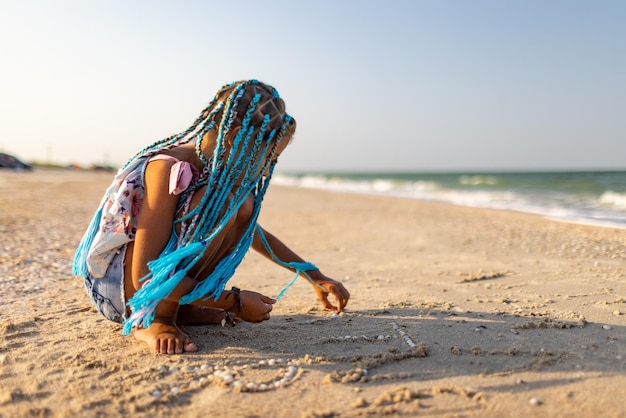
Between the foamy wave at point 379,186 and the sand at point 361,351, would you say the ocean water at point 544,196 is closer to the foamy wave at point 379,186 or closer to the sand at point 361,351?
the foamy wave at point 379,186

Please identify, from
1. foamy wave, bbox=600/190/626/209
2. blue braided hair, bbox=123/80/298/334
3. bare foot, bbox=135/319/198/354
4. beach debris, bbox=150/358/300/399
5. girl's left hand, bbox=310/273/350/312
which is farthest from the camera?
foamy wave, bbox=600/190/626/209

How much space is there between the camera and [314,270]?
101 inches

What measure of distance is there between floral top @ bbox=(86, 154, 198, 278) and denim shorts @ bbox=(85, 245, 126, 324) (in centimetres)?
3

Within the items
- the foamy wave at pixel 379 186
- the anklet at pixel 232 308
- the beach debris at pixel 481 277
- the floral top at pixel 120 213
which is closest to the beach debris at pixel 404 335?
the anklet at pixel 232 308

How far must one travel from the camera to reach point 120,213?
6.93 feet

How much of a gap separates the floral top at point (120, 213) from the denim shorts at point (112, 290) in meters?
0.03

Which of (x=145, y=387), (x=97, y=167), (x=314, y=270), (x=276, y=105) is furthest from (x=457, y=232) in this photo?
(x=97, y=167)

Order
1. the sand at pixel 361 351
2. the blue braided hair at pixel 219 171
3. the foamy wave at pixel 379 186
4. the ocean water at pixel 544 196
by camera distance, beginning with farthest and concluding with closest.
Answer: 1. the foamy wave at pixel 379 186
2. the ocean water at pixel 544 196
3. the blue braided hair at pixel 219 171
4. the sand at pixel 361 351

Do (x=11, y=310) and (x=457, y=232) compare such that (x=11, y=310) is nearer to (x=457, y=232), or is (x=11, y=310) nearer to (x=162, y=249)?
(x=162, y=249)

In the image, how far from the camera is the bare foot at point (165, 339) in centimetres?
213

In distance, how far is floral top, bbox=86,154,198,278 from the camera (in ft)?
6.88

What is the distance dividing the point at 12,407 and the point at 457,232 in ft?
19.2

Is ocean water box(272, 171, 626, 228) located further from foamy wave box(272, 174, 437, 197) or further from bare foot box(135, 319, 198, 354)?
bare foot box(135, 319, 198, 354)

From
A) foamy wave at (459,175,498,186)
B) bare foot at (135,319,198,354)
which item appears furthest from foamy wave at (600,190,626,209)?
foamy wave at (459,175,498,186)
